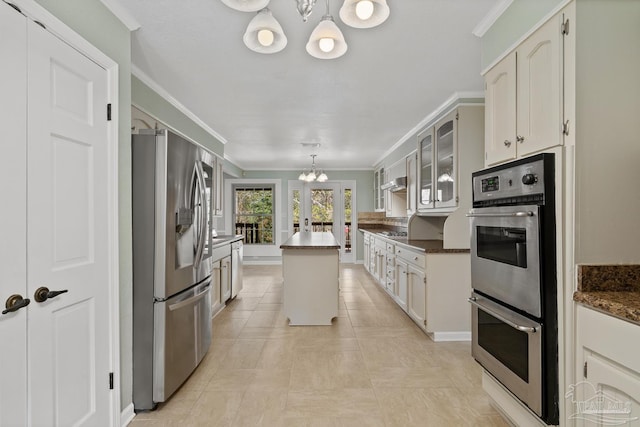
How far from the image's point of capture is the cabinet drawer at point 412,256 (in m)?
3.37

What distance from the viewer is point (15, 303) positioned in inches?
50.1

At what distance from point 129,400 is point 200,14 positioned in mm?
2434

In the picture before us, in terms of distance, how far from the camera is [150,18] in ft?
6.61

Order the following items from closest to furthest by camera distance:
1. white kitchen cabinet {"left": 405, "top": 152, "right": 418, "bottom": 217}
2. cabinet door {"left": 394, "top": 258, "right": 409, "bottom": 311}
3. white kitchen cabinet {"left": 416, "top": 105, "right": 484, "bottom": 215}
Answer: white kitchen cabinet {"left": 416, "top": 105, "right": 484, "bottom": 215}, cabinet door {"left": 394, "top": 258, "right": 409, "bottom": 311}, white kitchen cabinet {"left": 405, "top": 152, "right": 418, "bottom": 217}

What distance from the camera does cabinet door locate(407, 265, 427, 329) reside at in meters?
3.31

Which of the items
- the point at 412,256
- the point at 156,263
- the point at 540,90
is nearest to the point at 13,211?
the point at 156,263

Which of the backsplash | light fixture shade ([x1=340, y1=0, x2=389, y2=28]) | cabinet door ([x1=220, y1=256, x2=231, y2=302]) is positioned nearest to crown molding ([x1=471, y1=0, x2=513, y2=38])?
light fixture shade ([x1=340, y1=0, x2=389, y2=28])

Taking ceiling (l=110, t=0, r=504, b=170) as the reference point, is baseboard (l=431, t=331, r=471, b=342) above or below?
below

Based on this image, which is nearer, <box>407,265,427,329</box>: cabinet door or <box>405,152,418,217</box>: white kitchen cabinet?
<box>407,265,427,329</box>: cabinet door

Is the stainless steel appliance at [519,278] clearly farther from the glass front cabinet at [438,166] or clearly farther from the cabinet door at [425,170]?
the cabinet door at [425,170]

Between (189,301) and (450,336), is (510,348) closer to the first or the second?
(450,336)

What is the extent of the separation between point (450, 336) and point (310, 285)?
1567mm

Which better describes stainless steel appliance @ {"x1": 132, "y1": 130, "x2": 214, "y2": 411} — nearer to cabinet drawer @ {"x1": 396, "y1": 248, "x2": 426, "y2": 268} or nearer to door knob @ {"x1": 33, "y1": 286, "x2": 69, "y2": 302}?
door knob @ {"x1": 33, "y1": 286, "x2": 69, "y2": 302}

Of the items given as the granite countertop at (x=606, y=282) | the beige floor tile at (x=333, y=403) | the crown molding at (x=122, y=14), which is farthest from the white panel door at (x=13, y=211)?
the granite countertop at (x=606, y=282)
